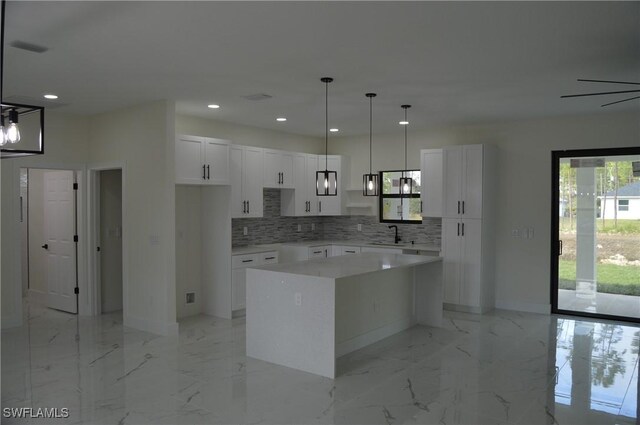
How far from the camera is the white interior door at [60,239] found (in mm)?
6867

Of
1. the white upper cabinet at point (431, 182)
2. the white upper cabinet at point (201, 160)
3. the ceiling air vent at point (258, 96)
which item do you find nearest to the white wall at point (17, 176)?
the white upper cabinet at point (201, 160)

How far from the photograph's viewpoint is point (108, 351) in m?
5.08

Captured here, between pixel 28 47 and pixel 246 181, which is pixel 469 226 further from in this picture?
pixel 28 47

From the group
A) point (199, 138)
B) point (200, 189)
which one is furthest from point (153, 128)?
point (200, 189)

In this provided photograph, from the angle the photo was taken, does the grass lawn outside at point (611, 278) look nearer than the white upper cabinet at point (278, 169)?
Yes

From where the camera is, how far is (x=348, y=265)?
5.13m

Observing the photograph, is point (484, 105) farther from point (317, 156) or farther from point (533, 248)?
point (317, 156)

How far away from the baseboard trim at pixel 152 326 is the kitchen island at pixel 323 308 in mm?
1272

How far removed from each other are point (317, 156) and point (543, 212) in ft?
11.7

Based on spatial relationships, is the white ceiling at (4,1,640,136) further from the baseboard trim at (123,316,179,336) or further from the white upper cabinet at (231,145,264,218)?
the baseboard trim at (123,316,179,336)

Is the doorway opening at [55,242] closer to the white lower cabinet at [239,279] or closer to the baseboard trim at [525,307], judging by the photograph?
the white lower cabinet at [239,279]

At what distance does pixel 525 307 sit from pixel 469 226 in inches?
55.3

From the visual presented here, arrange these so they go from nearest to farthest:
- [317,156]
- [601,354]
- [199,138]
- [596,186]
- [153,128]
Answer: [601,354]
[153,128]
[199,138]
[596,186]
[317,156]

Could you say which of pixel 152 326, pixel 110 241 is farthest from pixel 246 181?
pixel 152 326
